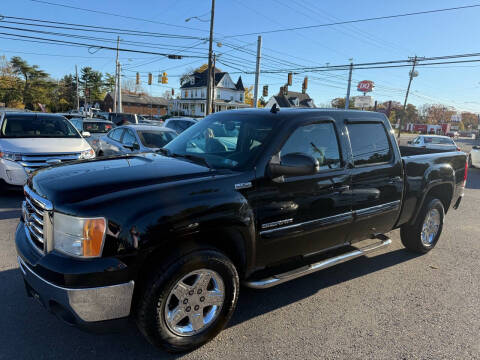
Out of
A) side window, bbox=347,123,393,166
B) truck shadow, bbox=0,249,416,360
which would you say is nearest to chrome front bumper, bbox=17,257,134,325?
truck shadow, bbox=0,249,416,360

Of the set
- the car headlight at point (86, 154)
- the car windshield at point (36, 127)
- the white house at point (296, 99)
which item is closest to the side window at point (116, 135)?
the car windshield at point (36, 127)

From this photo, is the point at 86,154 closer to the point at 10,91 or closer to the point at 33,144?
the point at 33,144

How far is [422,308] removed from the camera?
346 cm

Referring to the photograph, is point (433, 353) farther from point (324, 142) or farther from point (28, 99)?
point (28, 99)

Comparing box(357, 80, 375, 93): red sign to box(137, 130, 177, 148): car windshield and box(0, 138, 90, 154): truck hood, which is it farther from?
box(0, 138, 90, 154): truck hood

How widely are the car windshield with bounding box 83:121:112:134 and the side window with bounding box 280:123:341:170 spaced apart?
500 inches

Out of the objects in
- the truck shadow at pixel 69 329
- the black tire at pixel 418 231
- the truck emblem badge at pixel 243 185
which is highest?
the truck emblem badge at pixel 243 185

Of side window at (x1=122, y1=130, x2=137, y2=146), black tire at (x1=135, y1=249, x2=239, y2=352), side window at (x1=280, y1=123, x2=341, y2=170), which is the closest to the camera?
black tire at (x1=135, y1=249, x2=239, y2=352)

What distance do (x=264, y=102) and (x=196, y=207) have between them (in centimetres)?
8783

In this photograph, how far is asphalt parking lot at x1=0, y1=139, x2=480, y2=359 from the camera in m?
2.66

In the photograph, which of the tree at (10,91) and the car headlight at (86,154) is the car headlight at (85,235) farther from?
the tree at (10,91)

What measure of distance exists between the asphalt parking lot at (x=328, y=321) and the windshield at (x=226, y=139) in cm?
150

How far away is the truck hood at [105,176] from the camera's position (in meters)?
2.38

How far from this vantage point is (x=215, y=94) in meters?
68.0
